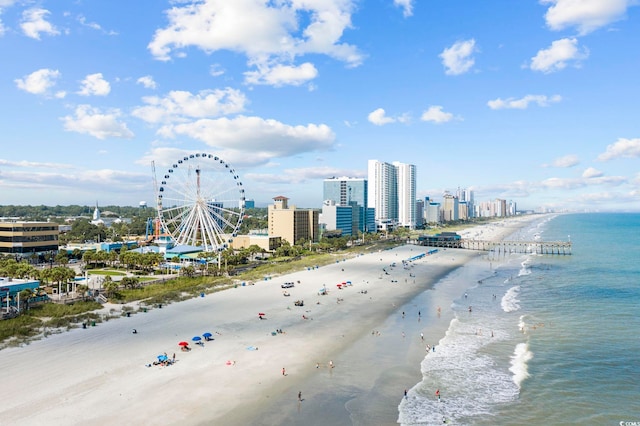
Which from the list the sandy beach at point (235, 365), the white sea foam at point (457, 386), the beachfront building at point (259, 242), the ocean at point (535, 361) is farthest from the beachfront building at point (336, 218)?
the white sea foam at point (457, 386)

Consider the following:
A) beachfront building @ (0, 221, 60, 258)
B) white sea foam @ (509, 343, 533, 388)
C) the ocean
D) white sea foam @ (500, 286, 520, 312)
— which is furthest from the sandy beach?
beachfront building @ (0, 221, 60, 258)

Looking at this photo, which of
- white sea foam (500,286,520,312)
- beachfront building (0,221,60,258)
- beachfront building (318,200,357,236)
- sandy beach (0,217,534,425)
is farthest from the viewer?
beachfront building (318,200,357,236)

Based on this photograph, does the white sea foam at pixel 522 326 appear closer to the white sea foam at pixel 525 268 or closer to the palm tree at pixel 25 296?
the white sea foam at pixel 525 268

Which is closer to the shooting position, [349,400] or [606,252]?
[349,400]

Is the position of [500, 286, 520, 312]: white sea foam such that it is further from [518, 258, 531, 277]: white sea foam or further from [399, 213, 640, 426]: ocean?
[518, 258, 531, 277]: white sea foam

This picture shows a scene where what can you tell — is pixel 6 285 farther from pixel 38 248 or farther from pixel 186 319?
pixel 38 248

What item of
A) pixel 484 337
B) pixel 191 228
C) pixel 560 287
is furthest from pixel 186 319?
pixel 560 287
